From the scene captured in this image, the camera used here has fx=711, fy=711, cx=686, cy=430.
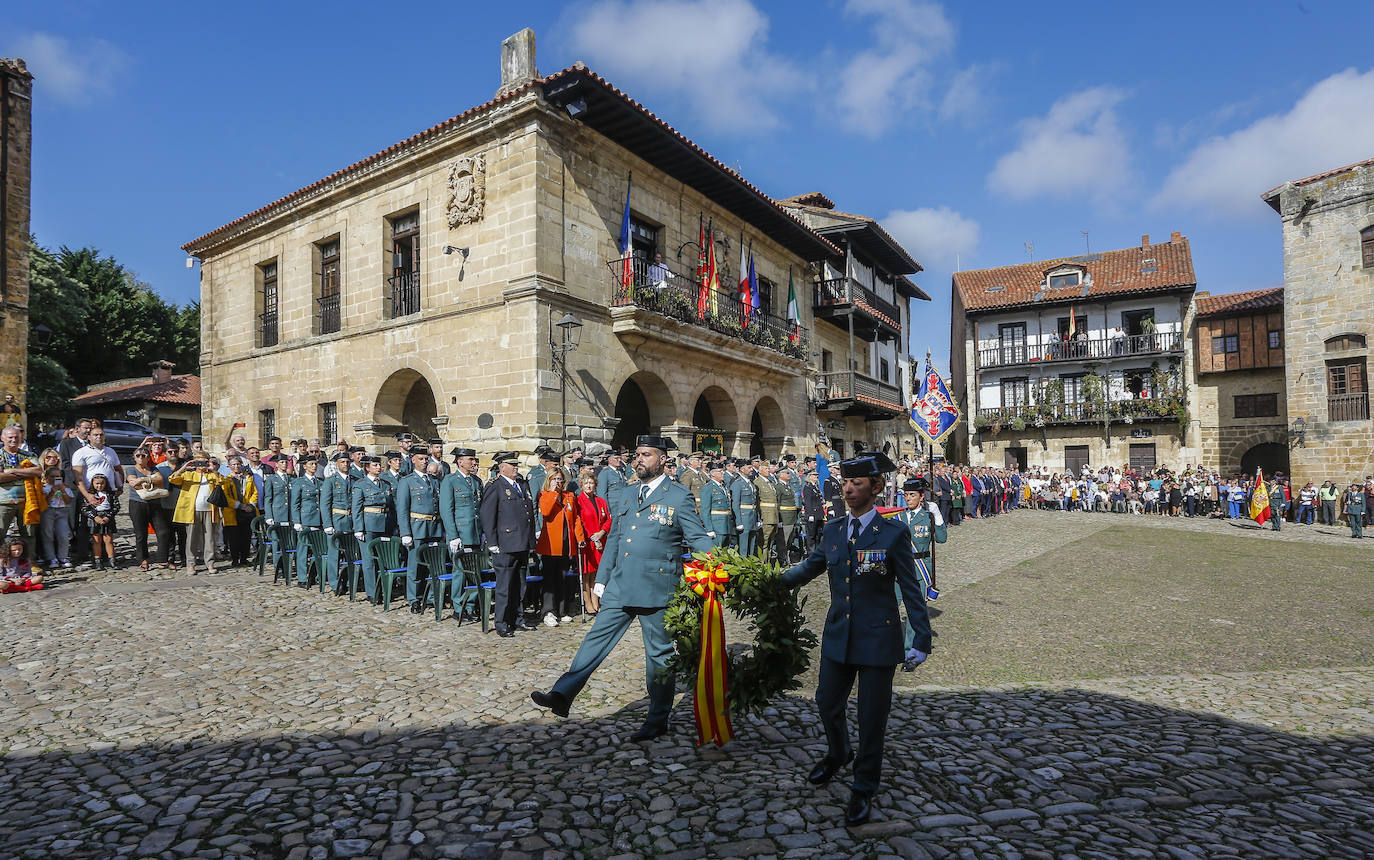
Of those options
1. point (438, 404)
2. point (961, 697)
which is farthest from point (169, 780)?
point (438, 404)

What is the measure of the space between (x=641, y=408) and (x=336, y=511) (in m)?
11.7

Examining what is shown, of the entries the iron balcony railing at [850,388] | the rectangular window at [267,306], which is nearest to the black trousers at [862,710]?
the rectangular window at [267,306]

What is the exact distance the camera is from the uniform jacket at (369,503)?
8.84 metres

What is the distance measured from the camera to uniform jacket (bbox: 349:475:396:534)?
29.0ft

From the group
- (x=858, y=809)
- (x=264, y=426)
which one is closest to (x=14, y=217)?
(x=264, y=426)

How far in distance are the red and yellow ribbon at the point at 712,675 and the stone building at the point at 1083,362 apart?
117 feet

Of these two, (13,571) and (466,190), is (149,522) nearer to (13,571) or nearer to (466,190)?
(13,571)

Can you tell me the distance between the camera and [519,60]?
48.6 feet

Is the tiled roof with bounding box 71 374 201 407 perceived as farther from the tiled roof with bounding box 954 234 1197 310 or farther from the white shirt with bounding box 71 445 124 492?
the tiled roof with bounding box 954 234 1197 310

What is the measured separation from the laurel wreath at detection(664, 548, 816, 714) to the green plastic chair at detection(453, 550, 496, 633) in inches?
142

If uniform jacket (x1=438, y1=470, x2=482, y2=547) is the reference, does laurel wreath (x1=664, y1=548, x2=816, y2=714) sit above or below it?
below

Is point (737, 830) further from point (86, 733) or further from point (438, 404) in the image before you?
point (438, 404)

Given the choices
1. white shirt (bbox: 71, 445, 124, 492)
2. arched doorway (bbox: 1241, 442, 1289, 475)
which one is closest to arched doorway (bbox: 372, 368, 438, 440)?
white shirt (bbox: 71, 445, 124, 492)

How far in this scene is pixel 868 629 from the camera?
3670 mm
